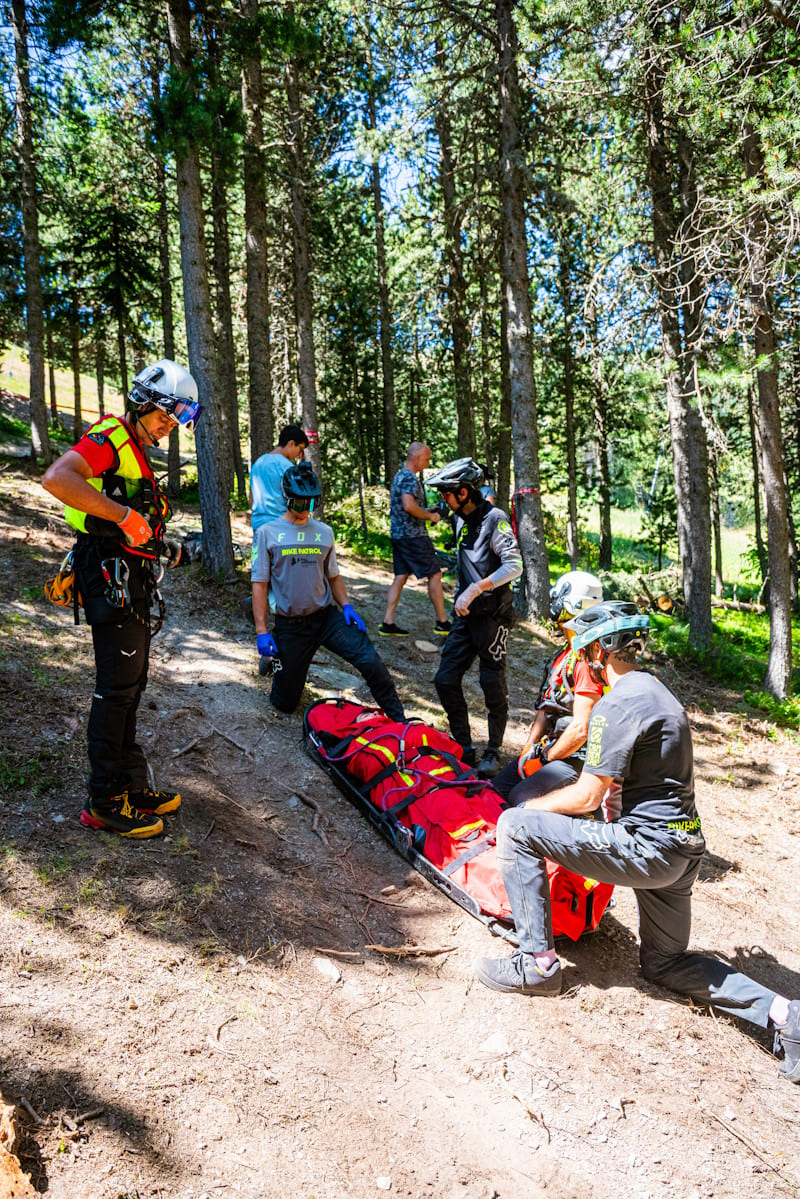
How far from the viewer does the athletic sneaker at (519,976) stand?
12.3ft

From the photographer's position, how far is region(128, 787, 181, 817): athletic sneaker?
4.56 m

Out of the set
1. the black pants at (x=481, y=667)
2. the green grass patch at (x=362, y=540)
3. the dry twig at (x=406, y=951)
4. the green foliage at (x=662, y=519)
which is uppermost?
the green foliage at (x=662, y=519)

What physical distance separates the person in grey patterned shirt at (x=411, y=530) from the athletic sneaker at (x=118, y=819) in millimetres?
5171

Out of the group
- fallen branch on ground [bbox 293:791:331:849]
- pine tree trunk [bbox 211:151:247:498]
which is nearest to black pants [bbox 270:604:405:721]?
fallen branch on ground [bbox 293:791:331:849]

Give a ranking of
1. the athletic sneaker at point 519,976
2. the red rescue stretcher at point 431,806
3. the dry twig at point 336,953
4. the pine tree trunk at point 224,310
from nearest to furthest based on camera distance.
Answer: the athletic sneaker at point 519,976, the dry twig at point 336,953, the red rescue stretcher at point 431,806, the pine tree trunk at point 224,310

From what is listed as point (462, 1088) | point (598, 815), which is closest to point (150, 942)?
point (462, 1088)

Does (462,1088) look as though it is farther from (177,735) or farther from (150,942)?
(177,735)

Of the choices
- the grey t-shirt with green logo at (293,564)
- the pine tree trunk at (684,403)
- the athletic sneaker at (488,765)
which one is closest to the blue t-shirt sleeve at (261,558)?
the grey t-shirt with green logo at (293,564)

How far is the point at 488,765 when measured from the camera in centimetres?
623

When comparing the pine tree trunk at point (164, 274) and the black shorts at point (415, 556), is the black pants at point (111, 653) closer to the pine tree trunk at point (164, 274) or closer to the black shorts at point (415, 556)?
the black shorts at point (415, 556)

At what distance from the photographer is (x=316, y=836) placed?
5.14m

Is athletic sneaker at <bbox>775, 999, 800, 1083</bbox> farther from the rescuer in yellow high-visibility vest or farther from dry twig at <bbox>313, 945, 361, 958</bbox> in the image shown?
the rescuer in yellow high-visibility vest

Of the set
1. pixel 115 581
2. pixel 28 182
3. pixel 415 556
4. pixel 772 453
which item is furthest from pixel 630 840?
pixel 28 182

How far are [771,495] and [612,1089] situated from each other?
29.9ft
